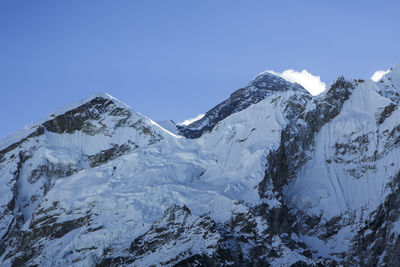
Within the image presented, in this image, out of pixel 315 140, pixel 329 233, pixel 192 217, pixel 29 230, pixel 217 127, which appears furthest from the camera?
pixel 217 127

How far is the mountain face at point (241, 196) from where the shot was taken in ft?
474

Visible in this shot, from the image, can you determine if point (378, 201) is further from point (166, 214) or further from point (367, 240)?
point (166, 214)

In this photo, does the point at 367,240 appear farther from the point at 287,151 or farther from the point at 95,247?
the point at 95,247

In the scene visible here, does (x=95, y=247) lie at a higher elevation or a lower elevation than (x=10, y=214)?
lower

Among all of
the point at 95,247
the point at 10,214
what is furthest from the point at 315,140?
the point at 10,214

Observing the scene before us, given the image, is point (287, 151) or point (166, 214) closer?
point (166, 214)

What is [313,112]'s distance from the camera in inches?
7259

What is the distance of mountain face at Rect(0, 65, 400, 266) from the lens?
474 ft

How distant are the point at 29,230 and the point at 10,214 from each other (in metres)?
16.3

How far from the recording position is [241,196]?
15888cm

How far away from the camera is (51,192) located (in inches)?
7037

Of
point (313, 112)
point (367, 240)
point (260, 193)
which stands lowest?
point (367, 240)

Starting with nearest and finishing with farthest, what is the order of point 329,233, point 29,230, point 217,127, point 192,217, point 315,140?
point 192,217 → point 329,233 → point 29,230 → point 315,140 → point 217,127

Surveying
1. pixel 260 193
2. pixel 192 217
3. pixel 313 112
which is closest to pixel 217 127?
pixel 313 112
